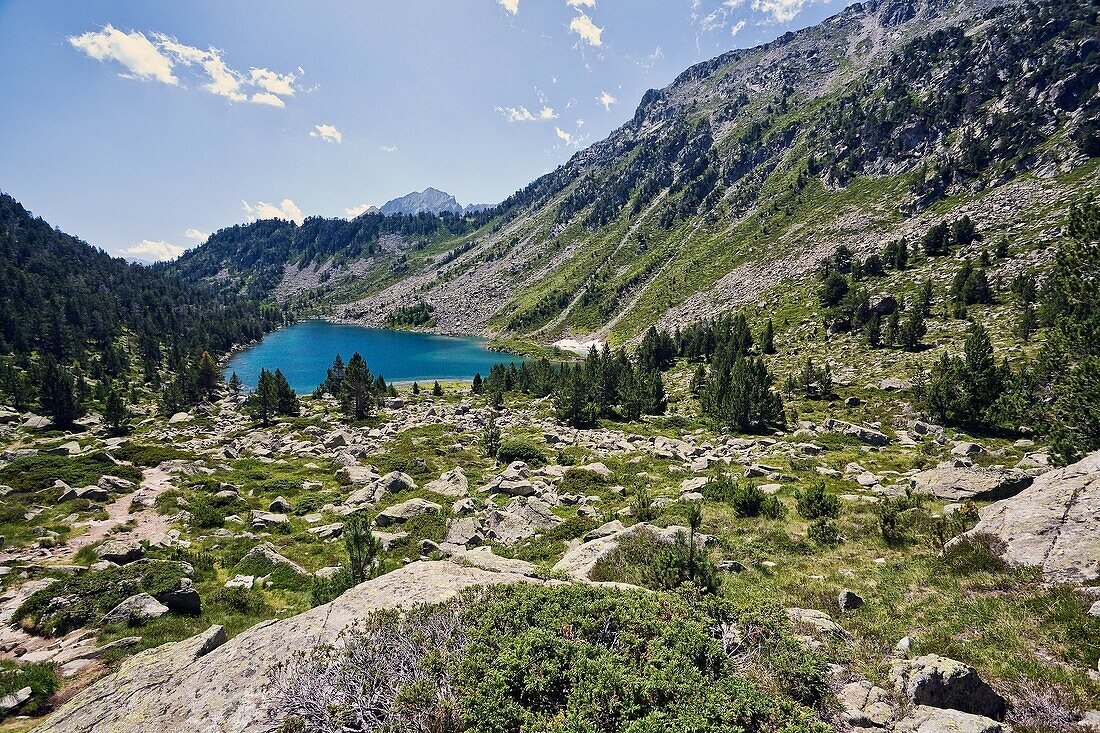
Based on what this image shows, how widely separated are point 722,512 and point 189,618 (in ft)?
72.9

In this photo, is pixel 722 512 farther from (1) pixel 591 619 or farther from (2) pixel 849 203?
(2) pixel 849 203

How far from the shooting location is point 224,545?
70.8 ft

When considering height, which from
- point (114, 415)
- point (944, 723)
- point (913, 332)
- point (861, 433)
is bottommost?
point (861, 433)

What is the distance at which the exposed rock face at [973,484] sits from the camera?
17.8 metres

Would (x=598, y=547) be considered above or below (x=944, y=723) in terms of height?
below

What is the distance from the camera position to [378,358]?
14938 cm

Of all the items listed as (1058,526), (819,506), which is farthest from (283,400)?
(1058,526)

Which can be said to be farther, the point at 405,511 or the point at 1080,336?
the point at 405,511

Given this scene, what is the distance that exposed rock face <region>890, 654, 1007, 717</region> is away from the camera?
7.01 metres

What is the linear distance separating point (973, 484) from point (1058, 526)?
32.6 feet

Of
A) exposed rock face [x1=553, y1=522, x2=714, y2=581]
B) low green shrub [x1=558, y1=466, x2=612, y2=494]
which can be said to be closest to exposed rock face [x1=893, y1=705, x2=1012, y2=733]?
exposed rock face [x1=553, y1=522, x2=714, y2=581]

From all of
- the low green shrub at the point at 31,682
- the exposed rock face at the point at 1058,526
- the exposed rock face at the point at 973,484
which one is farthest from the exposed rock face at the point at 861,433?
the low green shrub at the point at 31,682

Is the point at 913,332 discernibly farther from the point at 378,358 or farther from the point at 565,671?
the point at 378,358

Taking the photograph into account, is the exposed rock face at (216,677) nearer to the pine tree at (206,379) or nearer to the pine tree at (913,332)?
the pine tree at (913,332)
